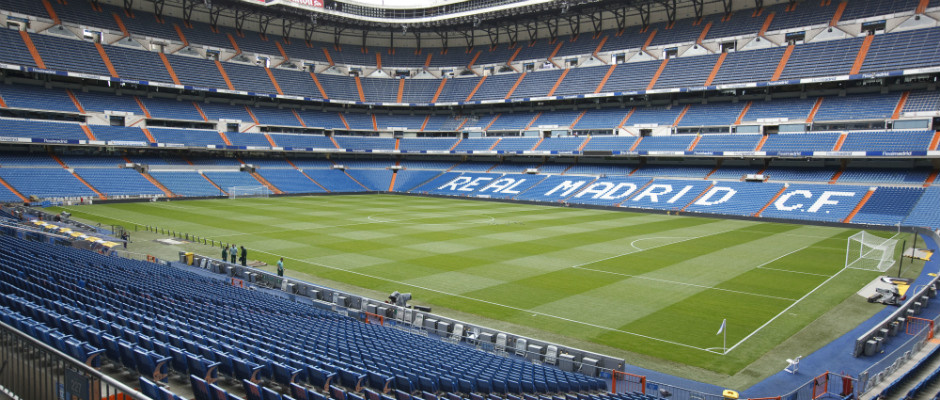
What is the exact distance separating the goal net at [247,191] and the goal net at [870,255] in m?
56.7

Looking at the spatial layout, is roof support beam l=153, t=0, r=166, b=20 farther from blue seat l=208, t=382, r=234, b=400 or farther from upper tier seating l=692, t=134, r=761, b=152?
blue seat l=208, t=382, r=234, b=400

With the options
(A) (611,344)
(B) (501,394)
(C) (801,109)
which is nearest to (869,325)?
(A) (611,344)

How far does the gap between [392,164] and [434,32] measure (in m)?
23.0

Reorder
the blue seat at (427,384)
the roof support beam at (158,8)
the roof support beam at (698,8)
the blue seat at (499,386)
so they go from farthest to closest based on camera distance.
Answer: the roof support beam at (158,8) < the roof support beam at (698,8) < the blue seat at (499,386) < the blue seat at (427,384)

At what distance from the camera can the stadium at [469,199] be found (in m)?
12.1

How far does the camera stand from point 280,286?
2188 cm

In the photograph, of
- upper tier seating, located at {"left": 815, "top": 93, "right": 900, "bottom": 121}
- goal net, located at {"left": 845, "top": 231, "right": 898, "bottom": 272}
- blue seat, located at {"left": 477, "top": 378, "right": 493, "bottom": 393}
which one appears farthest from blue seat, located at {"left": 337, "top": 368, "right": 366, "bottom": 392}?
upper tier seating, located at {"left": 815, "top": 93, "right": 900, "bottom": 121}

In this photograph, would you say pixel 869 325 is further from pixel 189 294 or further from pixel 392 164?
pixel 392 164

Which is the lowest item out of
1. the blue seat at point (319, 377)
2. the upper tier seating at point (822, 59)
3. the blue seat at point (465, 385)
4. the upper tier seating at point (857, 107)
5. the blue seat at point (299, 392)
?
the blue seat at point (465, 385)

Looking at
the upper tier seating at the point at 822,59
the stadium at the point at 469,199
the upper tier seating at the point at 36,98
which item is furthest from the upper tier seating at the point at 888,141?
the upper tier seating at the point at 36,98

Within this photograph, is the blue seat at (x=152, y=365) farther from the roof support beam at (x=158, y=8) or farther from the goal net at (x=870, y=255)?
the roof support beam at (x=158, y=8)

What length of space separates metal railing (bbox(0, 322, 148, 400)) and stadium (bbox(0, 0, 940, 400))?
6 cm

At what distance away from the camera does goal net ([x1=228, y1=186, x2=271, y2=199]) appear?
61812 millimetres

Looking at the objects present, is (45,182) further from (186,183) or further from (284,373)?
(284,373)
